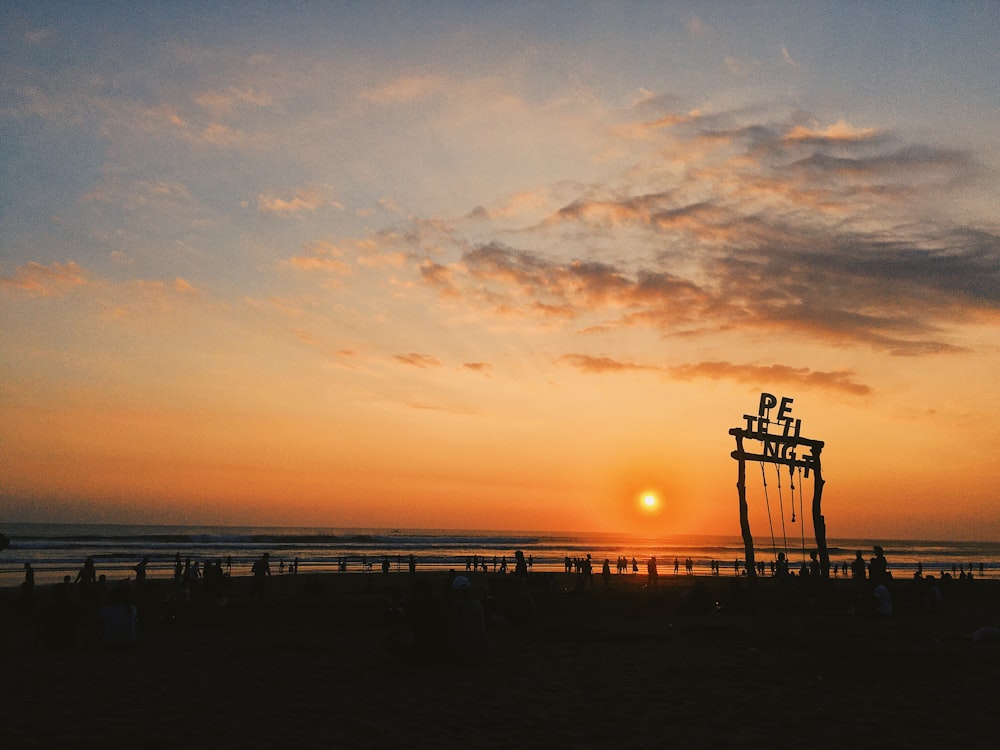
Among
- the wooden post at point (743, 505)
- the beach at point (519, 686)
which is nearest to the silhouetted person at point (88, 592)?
the beach at point (519, 686)

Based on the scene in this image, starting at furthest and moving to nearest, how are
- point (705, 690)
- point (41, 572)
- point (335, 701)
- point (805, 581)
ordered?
point (41, 572) < point (805, 581) < point (705, 690) < point (335, 701)

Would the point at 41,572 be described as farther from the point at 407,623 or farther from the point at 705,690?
the point at 705,690

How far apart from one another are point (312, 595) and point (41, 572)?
4071 cm

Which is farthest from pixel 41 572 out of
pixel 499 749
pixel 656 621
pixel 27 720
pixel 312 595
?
pixel 499 749

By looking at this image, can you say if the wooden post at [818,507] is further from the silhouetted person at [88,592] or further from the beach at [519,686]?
the silhouetted person at [88,592]

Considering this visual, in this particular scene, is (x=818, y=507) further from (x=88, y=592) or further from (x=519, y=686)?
(x=88, y=592)

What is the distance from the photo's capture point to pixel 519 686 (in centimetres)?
1275

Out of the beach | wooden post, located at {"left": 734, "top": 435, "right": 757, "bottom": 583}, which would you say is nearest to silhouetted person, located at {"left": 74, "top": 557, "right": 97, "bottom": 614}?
the beach

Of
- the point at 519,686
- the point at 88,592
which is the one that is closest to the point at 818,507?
the point at 519,686

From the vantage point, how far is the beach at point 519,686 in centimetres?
962

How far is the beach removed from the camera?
962 cm

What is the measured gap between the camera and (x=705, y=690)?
41.3 feet

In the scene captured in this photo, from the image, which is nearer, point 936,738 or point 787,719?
point 936,738

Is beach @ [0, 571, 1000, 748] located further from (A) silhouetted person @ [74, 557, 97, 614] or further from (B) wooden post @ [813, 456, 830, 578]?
(B) wooden post @ [813, 456, 830, 578]
